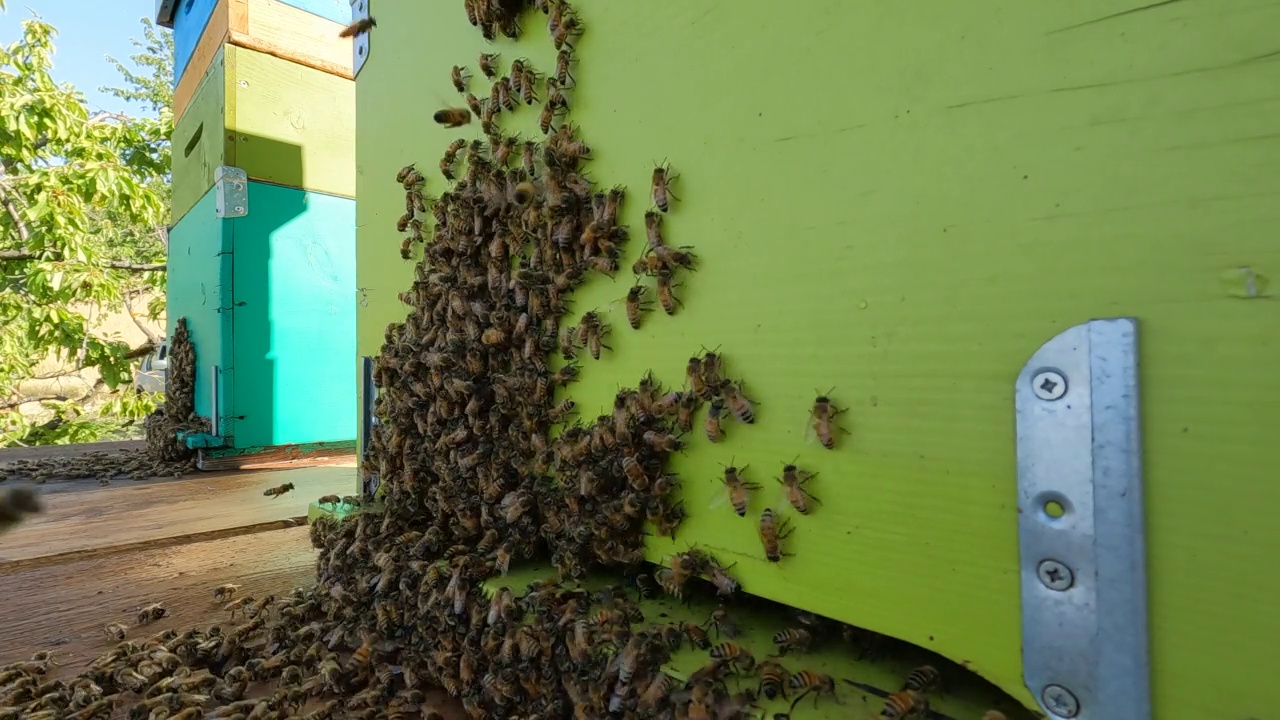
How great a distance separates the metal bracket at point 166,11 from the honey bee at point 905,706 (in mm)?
8056

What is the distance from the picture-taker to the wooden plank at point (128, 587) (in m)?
2.03

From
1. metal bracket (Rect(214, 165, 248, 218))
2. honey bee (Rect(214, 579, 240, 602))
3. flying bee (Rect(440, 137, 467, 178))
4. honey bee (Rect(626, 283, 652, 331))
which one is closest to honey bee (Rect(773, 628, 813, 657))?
honey bee (Rect(626, 283, 652, 331))

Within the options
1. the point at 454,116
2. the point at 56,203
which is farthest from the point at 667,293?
the point at 56,203

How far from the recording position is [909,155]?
0.95 m

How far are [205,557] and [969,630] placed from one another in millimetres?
3077

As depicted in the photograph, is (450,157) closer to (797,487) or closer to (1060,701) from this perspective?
(797,487)

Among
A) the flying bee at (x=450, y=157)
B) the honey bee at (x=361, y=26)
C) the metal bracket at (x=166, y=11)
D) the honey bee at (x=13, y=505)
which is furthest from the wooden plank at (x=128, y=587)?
the metal bracket at (x=166, y=11)

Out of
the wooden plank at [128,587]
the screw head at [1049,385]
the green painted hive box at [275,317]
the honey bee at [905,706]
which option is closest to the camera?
the screw head at [1049,385]

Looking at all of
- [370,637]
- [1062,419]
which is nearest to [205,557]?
[370,637]

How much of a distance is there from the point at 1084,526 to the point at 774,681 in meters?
0.52

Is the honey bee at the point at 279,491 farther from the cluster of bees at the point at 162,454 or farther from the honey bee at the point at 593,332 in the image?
the honey bee at the point at 593,332

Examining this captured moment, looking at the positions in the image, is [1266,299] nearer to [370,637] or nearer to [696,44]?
[696,44]

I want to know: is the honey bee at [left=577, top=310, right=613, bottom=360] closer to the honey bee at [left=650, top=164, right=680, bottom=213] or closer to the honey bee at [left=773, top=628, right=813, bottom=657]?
the honey bee at [left=650, top=164, right=680, bottom=213]

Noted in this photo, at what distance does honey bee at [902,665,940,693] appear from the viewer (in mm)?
968
